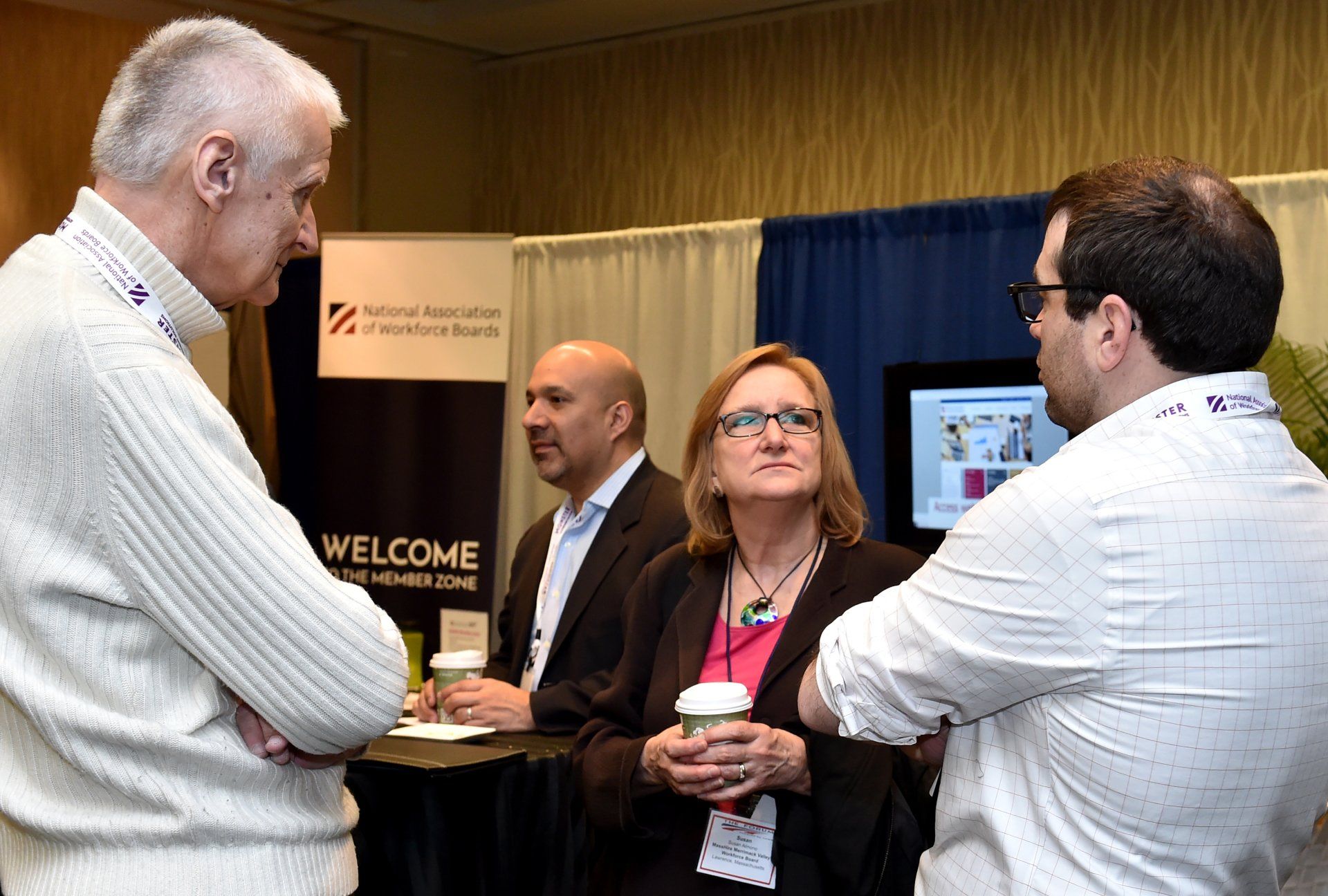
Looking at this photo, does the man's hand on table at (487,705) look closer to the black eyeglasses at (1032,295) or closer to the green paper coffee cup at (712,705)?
the green paper coffee cup at (712,705)

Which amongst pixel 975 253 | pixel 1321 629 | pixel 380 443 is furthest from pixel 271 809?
pixel 380 443

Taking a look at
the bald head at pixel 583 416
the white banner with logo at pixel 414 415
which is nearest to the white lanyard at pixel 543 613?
the bald head at pixel 583 416

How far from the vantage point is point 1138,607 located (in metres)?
1.29

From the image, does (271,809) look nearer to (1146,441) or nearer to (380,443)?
(1146,441)

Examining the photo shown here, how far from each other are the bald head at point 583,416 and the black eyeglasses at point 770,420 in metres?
1.19

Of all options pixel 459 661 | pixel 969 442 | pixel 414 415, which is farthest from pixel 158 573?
pixel 414 415

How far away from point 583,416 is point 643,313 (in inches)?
58.9

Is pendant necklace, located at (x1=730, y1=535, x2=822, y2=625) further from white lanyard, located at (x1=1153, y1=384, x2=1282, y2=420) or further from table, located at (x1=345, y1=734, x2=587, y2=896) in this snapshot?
white lanyard, located at (x1=1153, y1=384, x2=1282, y2=420)

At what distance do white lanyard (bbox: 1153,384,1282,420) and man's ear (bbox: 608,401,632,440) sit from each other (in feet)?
8.38

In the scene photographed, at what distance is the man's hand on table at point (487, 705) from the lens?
9.75 ft

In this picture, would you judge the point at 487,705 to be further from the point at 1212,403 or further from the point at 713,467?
the point at 1212,403

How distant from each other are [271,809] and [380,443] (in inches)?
150

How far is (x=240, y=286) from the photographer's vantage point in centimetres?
142

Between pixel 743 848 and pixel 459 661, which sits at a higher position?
pixel 459 661
